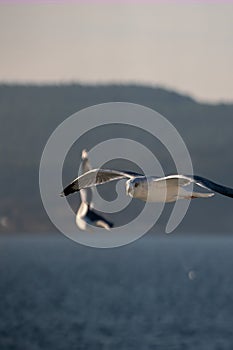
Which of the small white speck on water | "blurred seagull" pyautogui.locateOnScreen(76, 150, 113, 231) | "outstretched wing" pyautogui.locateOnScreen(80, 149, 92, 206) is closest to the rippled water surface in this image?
the small white speck on water

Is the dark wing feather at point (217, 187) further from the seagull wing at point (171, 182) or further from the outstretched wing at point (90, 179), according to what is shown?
the outstretched wing at point (90, 179)

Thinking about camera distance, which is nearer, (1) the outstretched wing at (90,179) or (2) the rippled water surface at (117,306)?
(1) the outstretched wing at (90,179)

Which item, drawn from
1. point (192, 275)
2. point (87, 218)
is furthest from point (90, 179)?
point (192, 275)

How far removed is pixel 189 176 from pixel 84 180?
4011 millimetres

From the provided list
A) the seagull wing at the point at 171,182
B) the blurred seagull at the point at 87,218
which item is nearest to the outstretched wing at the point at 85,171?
the blurred seagull at the point at 87,218

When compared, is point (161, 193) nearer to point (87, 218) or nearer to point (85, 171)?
point (85, 171)

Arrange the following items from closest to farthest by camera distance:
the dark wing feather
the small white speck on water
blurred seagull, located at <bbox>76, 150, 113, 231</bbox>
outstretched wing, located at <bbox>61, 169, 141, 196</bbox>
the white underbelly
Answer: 1. the dark wing feather
2. the white underbelly
3. outstretched wing, located at <bbox>61, 169, 141, 196</bbox>
4. blurred seagull, located at <bbox>76, 150, 113, 231</bbox>
5. the small white speck on water

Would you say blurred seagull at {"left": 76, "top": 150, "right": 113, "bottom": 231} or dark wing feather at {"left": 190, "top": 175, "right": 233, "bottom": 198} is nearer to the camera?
dark wing feather at {"left": 190, "top": 175, "right": 233, "bottom": 198}

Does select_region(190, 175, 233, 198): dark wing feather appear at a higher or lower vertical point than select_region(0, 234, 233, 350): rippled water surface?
lower

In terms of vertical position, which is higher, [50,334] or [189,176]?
[50,334]

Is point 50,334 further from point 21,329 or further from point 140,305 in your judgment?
point 140,305

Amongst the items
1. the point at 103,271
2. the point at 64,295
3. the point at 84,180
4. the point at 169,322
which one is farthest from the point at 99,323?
the point at 103,271

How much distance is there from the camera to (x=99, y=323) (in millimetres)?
82688

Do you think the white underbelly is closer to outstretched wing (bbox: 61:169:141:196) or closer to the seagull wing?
the seagull wing
